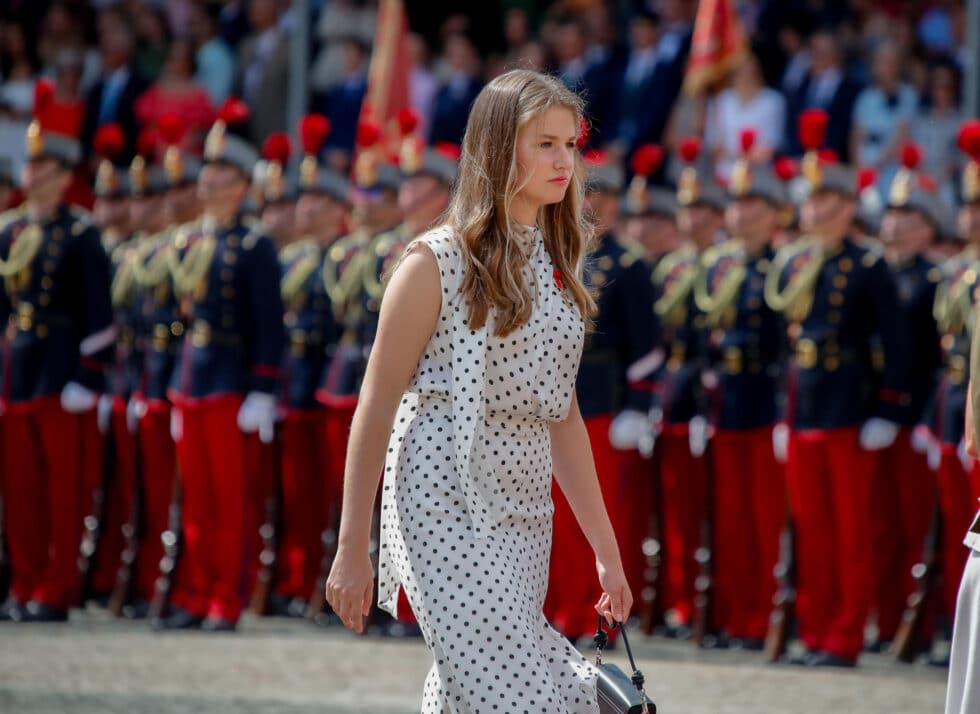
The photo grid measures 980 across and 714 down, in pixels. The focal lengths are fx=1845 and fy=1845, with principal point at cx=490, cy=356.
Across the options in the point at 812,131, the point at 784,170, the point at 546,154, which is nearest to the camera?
the point at 546,154

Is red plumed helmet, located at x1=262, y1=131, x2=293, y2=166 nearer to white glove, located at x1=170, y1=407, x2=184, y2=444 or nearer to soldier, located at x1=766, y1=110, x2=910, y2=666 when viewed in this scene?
white glove, located at x1=170, y1=407, x2=184, y2=444

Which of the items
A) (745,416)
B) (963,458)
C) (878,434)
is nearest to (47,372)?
(745,416)

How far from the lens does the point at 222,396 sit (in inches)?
331

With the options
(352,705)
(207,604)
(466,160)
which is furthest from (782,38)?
(466,160)

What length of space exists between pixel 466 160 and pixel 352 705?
→ 3210 millimetres

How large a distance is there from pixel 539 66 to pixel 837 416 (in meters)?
3.49

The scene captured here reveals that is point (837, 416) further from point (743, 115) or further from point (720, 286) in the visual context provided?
point (743, 115)

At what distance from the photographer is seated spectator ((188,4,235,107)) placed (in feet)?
44.8

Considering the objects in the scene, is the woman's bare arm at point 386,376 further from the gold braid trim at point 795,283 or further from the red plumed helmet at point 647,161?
the red plumed helmet at point 647,161

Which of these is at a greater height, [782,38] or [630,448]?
[782,38]

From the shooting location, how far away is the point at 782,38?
40.1ft

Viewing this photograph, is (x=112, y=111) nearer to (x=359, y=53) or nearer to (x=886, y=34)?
(x=359, y=53)

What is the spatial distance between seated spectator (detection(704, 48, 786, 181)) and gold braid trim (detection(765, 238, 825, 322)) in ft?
10.2

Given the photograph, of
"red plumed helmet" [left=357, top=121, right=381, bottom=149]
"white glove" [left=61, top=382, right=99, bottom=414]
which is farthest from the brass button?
"white glove" [left=61, top=382, right=99, bottom=414]
